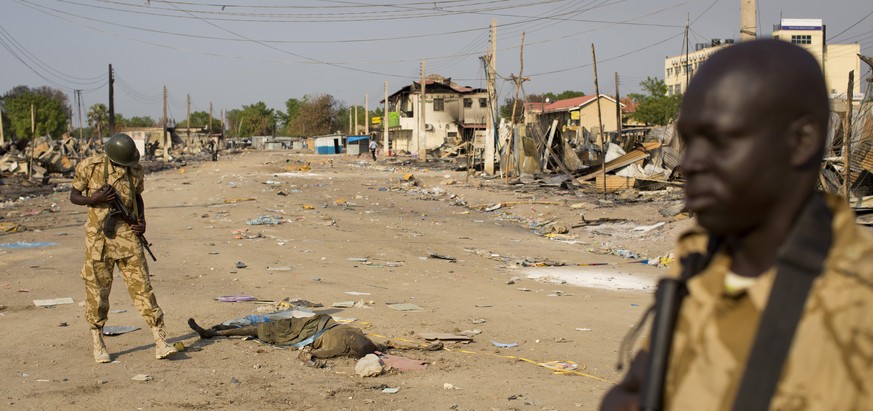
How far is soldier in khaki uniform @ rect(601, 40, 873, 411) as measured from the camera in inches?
44.7

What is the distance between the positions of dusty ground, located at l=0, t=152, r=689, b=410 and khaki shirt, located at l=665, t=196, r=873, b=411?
396cm

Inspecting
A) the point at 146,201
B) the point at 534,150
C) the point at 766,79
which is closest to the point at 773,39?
the point at 766,79

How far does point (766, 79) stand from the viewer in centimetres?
120

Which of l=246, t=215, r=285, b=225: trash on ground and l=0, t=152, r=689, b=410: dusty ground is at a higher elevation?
l=246, t=215, r=285, b=225: trash on ground

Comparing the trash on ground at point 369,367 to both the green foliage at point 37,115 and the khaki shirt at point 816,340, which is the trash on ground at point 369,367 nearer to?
the khaki shirt at point 816,340

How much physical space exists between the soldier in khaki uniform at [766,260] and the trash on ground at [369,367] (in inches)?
184

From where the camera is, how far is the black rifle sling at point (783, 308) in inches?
45.4

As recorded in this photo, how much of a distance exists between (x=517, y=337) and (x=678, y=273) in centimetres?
565

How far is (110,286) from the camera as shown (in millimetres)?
6293

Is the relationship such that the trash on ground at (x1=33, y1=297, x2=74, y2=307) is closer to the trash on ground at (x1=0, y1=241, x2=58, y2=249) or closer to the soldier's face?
the trash on ground at (x1=0, y1=241, x2=58, y2=249)

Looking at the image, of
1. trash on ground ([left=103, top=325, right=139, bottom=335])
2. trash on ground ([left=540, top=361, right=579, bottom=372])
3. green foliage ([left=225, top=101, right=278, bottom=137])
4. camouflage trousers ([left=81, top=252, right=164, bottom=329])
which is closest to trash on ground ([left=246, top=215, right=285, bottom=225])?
trash on ground ([left=103, top=325, right=139, bottom=335])

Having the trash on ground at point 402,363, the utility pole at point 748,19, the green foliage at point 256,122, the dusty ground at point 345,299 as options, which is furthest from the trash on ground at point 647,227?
the green foliage at point 256,122

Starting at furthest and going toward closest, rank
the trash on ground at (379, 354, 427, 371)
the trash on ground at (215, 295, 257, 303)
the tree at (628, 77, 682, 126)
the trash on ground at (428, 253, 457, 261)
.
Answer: the tree at (628, 77, 682, 126), the trash on ground at (428, 253, 457, 261), the trash on ground at (215, 295, 257, 303), the trash on ground at (379, 354, 427, 371)

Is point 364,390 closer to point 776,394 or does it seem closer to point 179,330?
point 179,330
